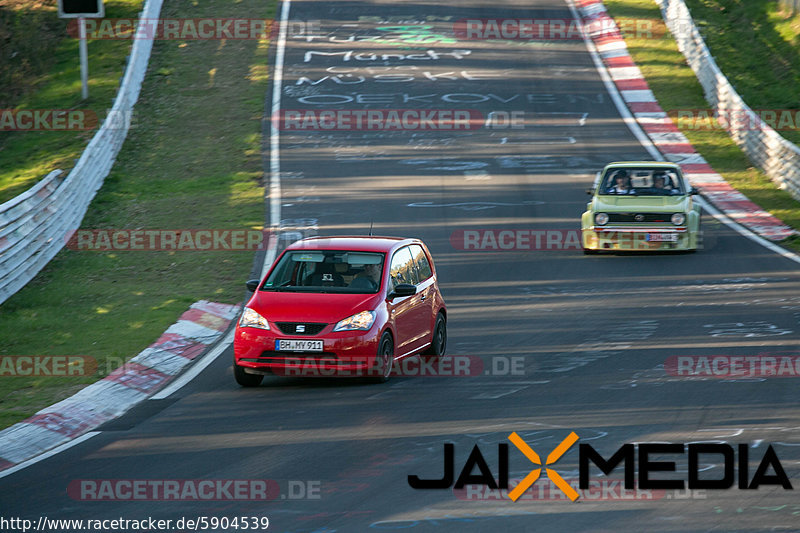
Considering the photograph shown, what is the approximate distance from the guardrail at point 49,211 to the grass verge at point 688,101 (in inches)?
535

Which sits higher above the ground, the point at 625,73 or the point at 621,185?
the point at 625,73

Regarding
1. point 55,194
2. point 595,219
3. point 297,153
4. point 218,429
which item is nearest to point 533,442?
point 218,429

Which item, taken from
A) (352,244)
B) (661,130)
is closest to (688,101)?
(661,130)

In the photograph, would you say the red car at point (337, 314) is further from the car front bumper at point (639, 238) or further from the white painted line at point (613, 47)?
the white painted line at point (613, 47)

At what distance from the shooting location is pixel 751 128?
94.0 feet

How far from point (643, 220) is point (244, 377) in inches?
423

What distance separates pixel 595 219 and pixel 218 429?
39.3 ft

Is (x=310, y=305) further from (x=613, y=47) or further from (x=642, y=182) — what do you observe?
(x=613, y=47)

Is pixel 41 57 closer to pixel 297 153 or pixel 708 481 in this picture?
pixel 297 153

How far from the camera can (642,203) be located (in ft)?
68.1

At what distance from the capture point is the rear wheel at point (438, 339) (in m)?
13.5

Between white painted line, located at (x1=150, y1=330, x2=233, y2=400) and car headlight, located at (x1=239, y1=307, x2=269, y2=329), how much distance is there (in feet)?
3.31

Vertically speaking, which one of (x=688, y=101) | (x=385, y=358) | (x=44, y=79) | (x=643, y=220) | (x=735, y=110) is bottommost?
(x=385, y=358)

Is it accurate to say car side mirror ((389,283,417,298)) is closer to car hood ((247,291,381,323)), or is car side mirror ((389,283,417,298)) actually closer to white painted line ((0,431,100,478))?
car hood ((247,291,381,323))
